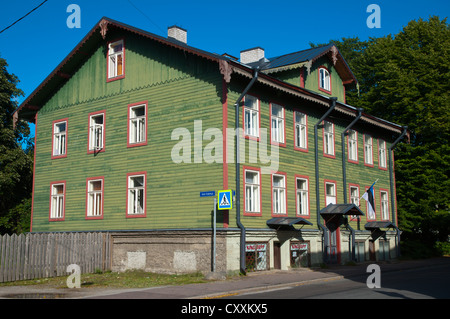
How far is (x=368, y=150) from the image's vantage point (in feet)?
104

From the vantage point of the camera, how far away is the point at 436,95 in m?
37.3

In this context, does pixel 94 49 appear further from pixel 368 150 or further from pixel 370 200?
pixel 368 150

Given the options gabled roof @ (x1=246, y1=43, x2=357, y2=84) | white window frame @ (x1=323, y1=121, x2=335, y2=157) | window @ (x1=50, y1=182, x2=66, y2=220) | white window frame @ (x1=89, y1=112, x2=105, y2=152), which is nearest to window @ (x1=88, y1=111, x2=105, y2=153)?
white window frame @ (x1=89, y1=112, x2=105, y2=152)

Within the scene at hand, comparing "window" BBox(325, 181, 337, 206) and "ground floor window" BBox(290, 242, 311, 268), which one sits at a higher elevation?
"window" BBox(325, 181, 337, 206)

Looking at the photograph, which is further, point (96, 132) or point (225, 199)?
point (96, 132)

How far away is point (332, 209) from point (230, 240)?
7570 mm

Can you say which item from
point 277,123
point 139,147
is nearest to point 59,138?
point 139,147

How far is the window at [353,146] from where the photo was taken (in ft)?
97.4

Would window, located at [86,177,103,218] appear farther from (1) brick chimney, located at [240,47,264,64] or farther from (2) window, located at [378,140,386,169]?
(2) window, located at [378,140,386,169]

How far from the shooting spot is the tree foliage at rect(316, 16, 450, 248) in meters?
35.4

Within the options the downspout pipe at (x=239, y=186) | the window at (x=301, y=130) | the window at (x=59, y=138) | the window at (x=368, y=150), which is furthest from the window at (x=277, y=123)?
the window at (x=59, y=138)

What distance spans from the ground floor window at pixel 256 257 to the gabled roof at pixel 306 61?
29.3ft

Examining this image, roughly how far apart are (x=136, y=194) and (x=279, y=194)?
21.6ft

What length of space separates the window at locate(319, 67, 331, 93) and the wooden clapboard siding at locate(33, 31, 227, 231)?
965 centimetres
